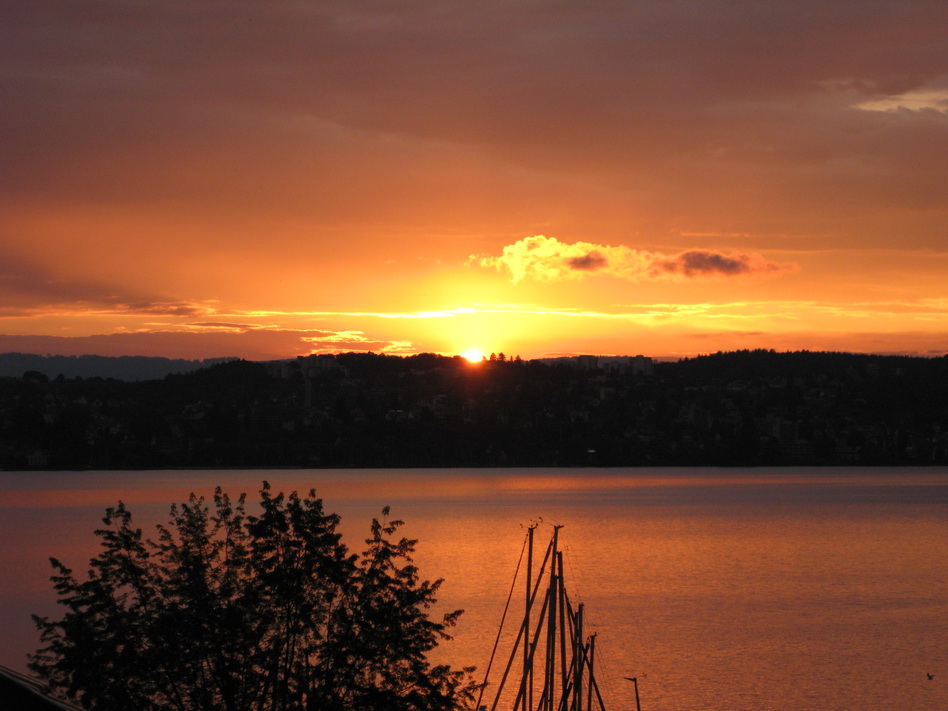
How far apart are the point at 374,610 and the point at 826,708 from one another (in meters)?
25.7

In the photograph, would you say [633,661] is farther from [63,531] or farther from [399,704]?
[63,531]

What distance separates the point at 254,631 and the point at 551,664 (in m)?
11.9

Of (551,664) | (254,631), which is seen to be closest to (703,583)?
(551,664)

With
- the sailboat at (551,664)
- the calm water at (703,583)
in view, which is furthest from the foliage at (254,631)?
the calm water at (703,583)

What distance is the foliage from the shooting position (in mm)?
17188

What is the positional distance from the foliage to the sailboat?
400cm

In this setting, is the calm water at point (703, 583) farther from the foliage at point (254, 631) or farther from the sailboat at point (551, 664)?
the foliage at point (254, 631)

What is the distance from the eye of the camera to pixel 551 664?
27.6m

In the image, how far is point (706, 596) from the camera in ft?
209

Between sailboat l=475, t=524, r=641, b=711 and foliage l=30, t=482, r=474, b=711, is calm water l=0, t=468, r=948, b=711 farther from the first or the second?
foliage l=30, t=482, r=474, b=711

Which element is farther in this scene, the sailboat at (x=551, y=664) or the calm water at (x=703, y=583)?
the calm water at (x=703, y=583)

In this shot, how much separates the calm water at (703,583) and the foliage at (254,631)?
20816mm

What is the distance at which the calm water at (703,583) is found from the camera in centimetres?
4191

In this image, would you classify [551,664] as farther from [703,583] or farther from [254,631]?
[703,583]
